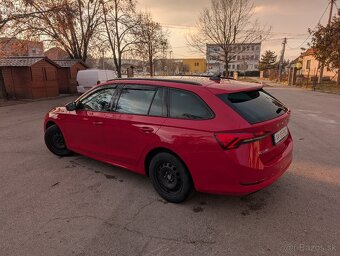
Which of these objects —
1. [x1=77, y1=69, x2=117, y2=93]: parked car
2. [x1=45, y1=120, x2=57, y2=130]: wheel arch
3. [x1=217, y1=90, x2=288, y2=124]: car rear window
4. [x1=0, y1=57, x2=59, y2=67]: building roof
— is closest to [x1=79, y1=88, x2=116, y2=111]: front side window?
[x1=45, y1=120, x2=57, y2=130]: wheel arch

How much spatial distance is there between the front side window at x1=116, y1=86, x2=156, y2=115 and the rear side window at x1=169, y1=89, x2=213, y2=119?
39cm

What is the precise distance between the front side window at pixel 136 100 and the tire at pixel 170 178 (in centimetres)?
72

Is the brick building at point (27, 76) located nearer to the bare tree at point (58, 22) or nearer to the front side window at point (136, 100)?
the bare tree at point (58, 22)

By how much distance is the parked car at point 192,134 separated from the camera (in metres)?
2.93

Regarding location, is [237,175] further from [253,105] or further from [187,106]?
[187,106]

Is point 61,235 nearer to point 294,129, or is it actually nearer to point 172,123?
point 172,123

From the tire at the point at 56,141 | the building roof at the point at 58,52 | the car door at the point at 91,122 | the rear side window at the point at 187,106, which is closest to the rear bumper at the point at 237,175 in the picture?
the rear side window at the point at 187,106

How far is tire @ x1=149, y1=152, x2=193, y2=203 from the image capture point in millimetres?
3328

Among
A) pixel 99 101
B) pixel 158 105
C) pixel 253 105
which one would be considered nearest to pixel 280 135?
pixel 253 105

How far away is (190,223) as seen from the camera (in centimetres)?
307

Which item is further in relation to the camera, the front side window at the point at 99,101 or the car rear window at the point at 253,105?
the front side window at the point at 99,101

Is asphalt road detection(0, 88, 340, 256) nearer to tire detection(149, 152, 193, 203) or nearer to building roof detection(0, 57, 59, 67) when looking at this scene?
tire detection(149, 152, 193, 203)

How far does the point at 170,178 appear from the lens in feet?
11.6

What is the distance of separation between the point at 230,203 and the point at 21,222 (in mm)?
2603
